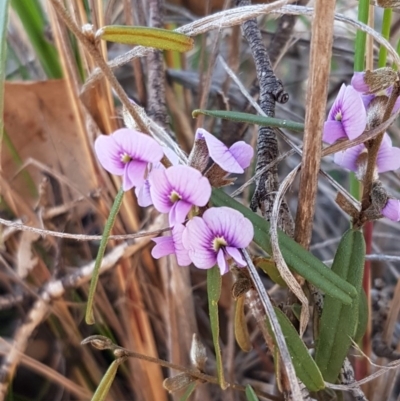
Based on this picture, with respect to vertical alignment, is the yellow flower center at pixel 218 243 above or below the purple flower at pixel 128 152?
below

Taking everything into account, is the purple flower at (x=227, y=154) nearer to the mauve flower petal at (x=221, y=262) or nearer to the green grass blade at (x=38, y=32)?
the mauve flower petal at (x=221, y=262)

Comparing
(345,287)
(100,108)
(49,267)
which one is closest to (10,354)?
(49,267)

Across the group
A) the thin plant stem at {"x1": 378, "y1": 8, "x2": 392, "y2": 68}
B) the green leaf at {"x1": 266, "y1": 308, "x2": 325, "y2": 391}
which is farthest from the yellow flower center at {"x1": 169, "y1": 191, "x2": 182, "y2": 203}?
the thin plant stem at {"x1": 378, "y1": 8, "x2": 392, "y2": 68}

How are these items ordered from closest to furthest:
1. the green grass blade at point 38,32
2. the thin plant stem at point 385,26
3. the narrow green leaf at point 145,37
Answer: the narrow green leaf at point 145,37
the thin plant stem at point 385,26
the green grass blade at point 38,32

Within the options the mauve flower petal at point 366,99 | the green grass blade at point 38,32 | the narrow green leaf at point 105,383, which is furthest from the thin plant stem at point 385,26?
the green grass blade at point 38,32

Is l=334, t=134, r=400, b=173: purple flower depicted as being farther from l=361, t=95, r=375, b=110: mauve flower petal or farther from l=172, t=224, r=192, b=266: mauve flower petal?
l=172, t=224, r=192, b=266: mauve flower petal

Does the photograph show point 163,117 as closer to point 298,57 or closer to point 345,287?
point 345,287
